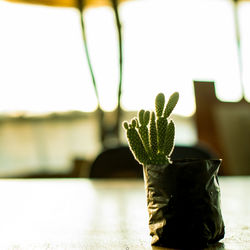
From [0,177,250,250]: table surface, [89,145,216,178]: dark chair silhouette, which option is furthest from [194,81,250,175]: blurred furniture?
[0,177,250,250]: table surface

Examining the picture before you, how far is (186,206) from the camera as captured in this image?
52 cm

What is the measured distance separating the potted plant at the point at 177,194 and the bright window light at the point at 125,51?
17.2ft

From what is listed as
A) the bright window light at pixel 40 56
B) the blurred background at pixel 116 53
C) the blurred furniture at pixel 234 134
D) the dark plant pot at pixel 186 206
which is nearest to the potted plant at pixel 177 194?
the dark plant pot at pixel 186 206

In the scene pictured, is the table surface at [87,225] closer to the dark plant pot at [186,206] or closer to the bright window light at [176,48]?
the dark plant pot at [186,206]

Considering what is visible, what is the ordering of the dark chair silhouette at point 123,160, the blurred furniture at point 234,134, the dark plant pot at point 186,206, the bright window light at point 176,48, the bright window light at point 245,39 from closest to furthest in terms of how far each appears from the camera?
the dark plant pot at point 186,206 < the dark chair silhouette at point 123,160 < the blurred furniture at point 234,134 < the bright window light at point 176,48 < the bright window light at point 245,39

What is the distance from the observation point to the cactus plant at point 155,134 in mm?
571

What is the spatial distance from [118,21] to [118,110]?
154cm

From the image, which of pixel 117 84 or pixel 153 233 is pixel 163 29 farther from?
pixel 153 233

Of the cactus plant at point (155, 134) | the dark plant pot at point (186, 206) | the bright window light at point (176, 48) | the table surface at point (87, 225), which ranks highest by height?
the bright window light at point (176, 48)

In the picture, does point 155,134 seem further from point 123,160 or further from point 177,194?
point 123,160

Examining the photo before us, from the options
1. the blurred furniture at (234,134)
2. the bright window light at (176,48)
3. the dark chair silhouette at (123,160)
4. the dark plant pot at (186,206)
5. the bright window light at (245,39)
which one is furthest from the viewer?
the bright window light at (245,39)

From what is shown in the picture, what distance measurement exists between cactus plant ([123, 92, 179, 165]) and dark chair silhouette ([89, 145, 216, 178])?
1374 mm

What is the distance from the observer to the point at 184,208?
0.52 m

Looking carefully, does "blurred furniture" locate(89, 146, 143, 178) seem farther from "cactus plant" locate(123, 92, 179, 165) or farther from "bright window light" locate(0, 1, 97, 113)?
"bright window light" locate(0, 1, 97, 113)
